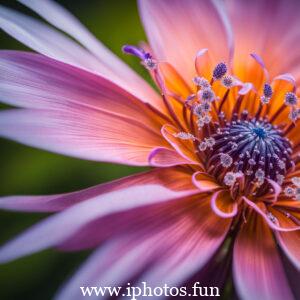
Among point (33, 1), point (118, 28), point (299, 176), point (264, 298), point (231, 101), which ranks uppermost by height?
point (118, 28)

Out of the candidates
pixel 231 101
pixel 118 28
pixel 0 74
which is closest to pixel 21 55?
pixel 0 74

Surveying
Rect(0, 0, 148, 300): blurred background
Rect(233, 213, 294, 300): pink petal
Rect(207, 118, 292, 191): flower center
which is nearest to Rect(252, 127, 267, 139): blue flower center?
Rect(207, 118, 292, 191): flower center

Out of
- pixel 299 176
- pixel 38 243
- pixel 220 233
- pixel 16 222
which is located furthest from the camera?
pixel 16 222

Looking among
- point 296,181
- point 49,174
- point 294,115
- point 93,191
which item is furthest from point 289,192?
point 49,174

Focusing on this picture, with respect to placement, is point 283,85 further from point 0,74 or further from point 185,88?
point 0,74

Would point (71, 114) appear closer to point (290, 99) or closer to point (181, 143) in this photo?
point (181, 143)

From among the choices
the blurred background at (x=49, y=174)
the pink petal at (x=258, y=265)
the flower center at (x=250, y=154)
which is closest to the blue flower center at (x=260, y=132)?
the flower center at (x=250, y=154)

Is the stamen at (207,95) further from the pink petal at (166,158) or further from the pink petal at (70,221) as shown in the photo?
the pink petal at (70,221)
